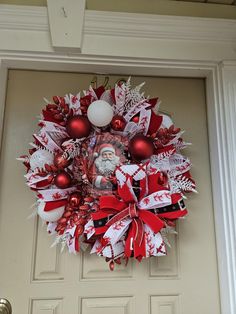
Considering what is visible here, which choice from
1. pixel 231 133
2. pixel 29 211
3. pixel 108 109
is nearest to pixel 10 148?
pixel 29 211

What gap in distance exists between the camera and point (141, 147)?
3.46 ft

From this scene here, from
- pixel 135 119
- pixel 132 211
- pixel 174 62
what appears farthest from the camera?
pixel 174 62

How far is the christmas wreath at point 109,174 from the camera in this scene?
3.34 ft

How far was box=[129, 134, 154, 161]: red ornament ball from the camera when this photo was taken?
105 centimetres

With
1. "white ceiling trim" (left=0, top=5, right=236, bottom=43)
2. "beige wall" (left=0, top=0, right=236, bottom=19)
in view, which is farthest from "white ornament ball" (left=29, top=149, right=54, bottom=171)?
"beige wall" (left=0, top=0, right=236, bottom=19)

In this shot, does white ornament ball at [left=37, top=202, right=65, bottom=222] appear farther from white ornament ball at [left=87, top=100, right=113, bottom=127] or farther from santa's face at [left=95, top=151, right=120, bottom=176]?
white ornament ball at [left=87, top=100, right=113, bottom=127]

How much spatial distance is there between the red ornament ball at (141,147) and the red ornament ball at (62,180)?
0.85ft

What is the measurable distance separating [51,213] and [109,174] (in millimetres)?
253

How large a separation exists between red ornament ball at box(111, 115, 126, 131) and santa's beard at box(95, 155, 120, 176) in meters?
0.12

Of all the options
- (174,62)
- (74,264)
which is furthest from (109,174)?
(174,62)

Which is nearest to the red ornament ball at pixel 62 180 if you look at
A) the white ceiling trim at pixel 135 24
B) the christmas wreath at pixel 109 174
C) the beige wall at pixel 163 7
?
the christmas wreath at pixel 109 174

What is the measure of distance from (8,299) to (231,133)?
110 cm

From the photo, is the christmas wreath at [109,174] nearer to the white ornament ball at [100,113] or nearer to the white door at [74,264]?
the white ornament ball at [100,113]

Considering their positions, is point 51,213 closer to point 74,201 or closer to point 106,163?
point 74,201
